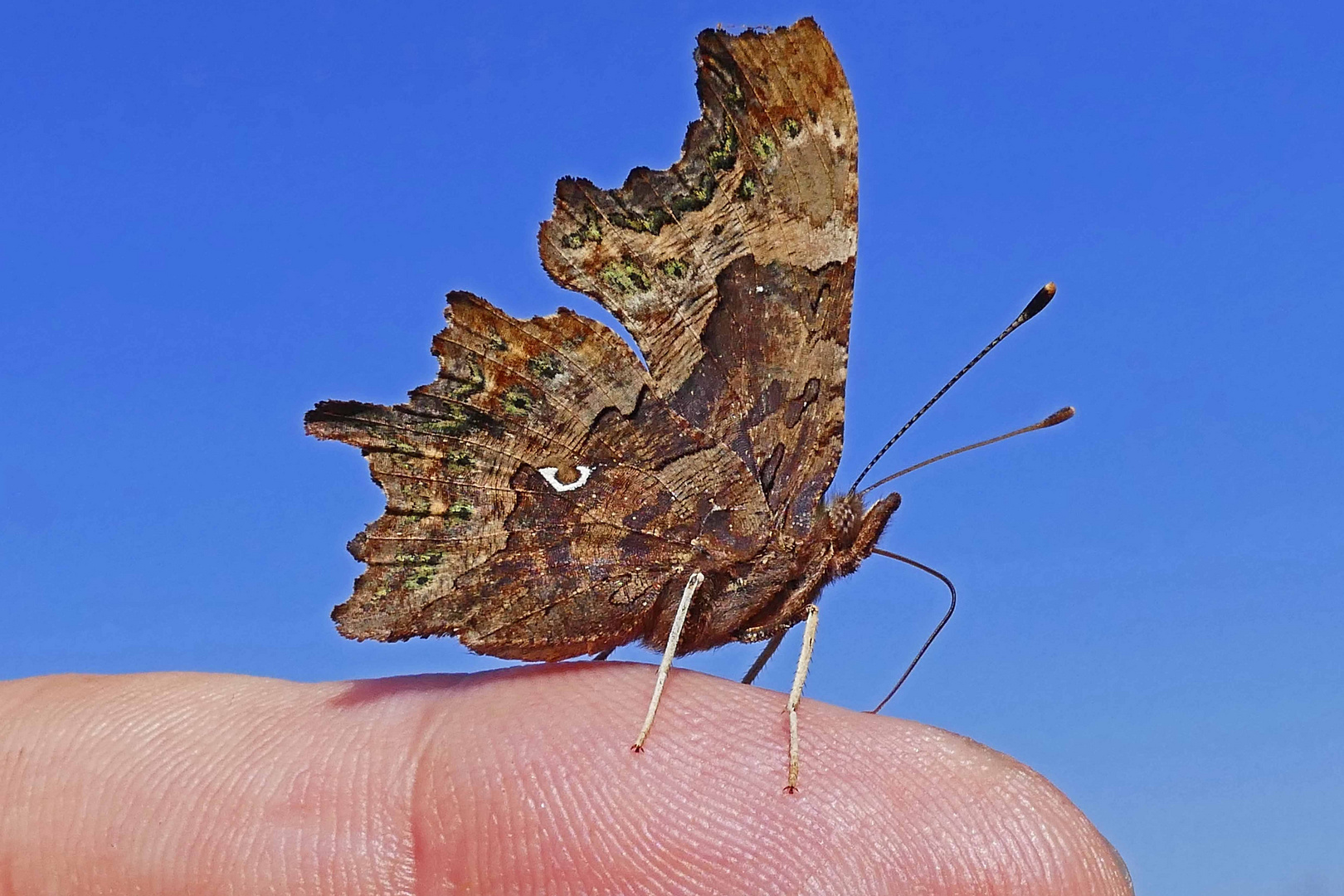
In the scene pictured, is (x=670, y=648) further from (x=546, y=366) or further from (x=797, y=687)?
(x=546, y=366)

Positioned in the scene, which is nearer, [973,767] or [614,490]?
[973,767]

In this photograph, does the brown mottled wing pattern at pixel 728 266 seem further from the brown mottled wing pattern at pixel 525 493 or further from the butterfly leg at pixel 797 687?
the butterfly leg at pixel 797 687

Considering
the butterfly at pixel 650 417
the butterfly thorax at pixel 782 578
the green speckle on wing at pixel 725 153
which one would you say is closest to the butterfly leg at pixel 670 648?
the butterfly at pixel 650 417

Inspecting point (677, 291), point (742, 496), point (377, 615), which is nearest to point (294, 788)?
point (377, 615)

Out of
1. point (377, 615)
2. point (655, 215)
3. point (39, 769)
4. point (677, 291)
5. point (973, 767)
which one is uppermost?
point (655, 215)

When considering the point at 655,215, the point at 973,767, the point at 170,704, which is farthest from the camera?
the point at 170,704

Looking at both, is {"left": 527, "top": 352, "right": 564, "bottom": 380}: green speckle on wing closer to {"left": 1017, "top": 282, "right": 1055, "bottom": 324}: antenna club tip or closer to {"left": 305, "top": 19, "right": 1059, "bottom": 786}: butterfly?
{"left": 305, "top": 19, "right": 1059, "bottom": 786}: butterfly

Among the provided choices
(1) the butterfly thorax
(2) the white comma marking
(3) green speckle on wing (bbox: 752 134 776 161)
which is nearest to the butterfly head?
(1) the butterfly thorax

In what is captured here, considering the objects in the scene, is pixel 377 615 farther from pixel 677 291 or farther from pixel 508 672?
pixel 677 291

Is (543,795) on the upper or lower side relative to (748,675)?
lower
